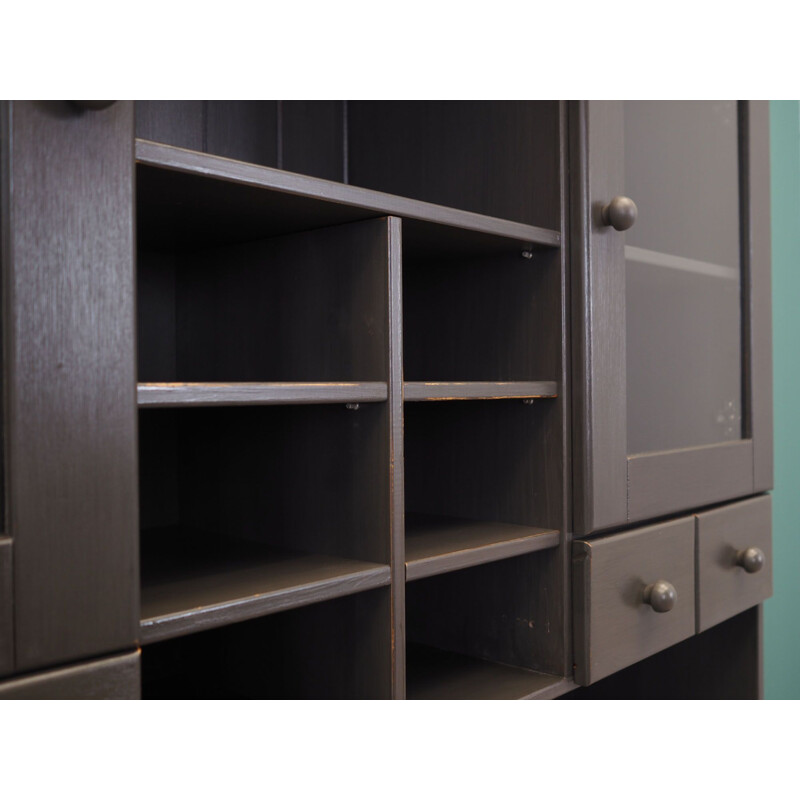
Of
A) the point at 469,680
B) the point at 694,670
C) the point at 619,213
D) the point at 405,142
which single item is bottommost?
the point at 694,670

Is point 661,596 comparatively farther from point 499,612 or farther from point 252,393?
point 252,393

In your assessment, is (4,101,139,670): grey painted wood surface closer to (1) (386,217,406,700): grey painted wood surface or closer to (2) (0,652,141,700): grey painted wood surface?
(2) (0,652,141,700): grey painted wood surface

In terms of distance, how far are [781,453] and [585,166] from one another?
1173 mm

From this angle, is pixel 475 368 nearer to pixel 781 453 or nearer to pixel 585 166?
pixel 585 166

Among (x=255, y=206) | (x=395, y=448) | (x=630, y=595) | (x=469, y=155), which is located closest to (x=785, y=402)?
(x=630, y=595)

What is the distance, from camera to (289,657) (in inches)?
28.6

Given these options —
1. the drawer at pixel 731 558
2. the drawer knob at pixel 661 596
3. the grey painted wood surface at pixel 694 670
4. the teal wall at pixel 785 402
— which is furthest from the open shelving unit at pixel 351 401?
the teal wall at pixel 785 402

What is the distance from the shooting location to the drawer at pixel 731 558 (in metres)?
0.98

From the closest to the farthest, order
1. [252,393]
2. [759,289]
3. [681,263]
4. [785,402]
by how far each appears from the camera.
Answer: [252,393] < [681,263] < [759,289] < [785,402]

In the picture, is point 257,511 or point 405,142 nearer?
point 257,511

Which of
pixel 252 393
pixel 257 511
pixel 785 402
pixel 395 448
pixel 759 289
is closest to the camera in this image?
pixel 252 393

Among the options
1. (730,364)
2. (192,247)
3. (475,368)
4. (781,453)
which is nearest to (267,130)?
(192,247)

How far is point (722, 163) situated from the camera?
1.06 meters

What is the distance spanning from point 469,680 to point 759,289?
693mm
